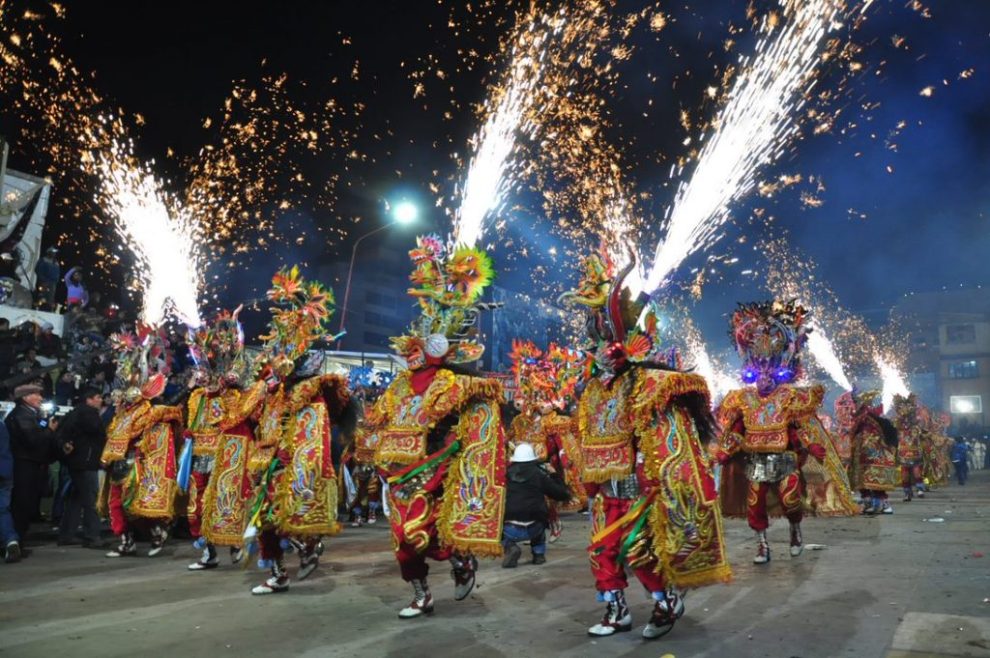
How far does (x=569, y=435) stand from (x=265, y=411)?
550 cm

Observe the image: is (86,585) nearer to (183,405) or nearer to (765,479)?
(183,405)

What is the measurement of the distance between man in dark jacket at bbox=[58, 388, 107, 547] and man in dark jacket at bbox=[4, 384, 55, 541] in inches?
9.9

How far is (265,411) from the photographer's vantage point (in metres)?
7.29

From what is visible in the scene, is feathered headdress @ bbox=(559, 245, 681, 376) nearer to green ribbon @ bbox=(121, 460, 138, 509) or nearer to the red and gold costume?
green ribbon @ bbox=(121, 460, 138, 509)

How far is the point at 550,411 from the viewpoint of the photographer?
38.4ft

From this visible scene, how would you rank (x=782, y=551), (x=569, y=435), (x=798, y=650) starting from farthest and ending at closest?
(x=569, y=435) → (x=782, y=551) → (x=798, y=650)

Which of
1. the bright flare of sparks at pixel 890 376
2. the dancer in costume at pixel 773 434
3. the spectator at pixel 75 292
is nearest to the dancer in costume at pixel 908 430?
the dancer in costume at pixel 773 434

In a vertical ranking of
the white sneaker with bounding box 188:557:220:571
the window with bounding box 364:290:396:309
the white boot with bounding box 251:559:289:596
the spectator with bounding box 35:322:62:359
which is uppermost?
the window with bounding box 364:290:396:309

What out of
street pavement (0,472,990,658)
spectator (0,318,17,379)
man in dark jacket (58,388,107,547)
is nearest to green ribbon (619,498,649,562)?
street pavement (0,472,990,658)

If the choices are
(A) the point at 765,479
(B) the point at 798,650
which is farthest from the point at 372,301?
(B) the point at 798,650

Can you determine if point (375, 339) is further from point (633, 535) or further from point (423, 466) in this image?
point (633, 535)

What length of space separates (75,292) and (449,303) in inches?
694

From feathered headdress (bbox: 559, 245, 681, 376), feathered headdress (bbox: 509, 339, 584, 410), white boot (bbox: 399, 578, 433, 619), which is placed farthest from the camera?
feathered headdress (bbox: 509, 339, 584, 410)

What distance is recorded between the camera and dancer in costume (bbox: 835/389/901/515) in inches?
563
